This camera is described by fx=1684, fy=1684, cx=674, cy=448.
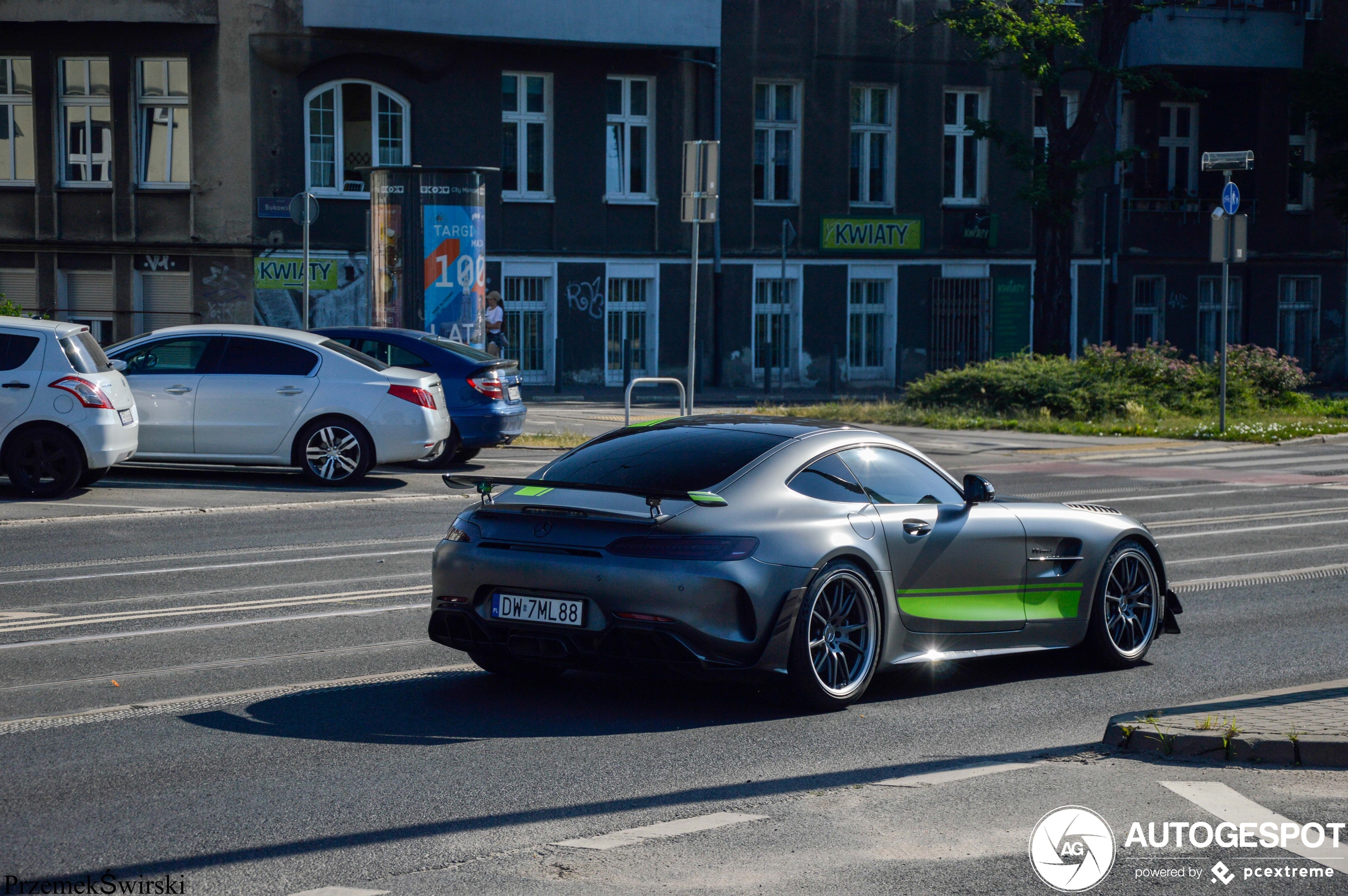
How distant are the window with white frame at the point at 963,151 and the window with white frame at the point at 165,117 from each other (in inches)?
659

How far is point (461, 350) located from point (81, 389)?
4.69m

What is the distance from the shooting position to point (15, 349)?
Result: 15.1 m

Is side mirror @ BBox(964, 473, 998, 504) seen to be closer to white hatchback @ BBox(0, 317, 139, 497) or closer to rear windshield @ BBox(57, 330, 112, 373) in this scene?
white hatchback @ BBox(0, 317, 139, 497)

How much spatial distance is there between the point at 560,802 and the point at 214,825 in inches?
45.4

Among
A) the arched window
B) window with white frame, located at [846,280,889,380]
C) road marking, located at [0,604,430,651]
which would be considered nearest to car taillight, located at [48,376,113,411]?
road marking, located at [0,604,430,651]

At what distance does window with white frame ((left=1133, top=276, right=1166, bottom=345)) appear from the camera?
1624 inches

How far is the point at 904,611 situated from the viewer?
778 cm

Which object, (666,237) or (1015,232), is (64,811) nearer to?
(666,237)

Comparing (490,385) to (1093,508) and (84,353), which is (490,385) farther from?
(1093,508)

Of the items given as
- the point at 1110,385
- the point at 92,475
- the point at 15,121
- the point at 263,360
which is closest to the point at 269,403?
the point at 263,360

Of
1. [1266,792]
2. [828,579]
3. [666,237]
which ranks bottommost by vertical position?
[1266,792]

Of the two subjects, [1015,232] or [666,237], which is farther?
[1015,232]

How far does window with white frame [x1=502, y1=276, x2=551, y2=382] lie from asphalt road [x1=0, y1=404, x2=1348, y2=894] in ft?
75.6

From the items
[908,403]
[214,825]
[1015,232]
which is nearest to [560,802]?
[214,825]
